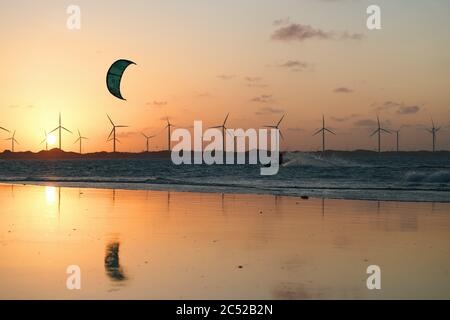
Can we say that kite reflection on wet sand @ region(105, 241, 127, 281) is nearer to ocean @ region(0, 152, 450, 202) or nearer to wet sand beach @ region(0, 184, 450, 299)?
wet sand beach @ region(0, 184, 450, 299)

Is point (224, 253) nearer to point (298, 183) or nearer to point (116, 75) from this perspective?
point (116, 75)

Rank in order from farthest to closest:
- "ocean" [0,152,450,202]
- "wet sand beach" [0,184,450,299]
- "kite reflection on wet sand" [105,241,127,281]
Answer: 1. "ocean" [0,152,450,202]
2. "kite reflection on wet sand" [105,241,127,281]
3. "wet sand beach" [0,184,450,299]

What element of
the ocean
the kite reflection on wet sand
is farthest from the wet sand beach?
the ocean

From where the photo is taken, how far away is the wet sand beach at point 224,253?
9.48 meters

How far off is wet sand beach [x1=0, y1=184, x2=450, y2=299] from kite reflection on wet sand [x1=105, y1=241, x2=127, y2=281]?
2 centimetres

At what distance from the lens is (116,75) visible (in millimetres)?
38844

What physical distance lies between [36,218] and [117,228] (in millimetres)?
4144

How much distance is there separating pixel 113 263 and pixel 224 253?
2.38m

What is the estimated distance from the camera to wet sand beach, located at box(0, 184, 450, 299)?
948 cm

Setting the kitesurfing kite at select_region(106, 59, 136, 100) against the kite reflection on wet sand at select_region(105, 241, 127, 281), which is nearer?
the kite reflection on wet sand at select_region(105, 241, 127, 281)

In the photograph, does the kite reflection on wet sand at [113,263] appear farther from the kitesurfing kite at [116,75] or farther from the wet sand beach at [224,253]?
the kitesurfing kite at [116,75]

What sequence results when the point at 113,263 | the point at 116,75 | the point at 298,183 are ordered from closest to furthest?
1. the point at 113,263
2. the point at 116,75
3. the point at 298,183

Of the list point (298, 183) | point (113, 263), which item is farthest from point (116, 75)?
point (113, 263)
